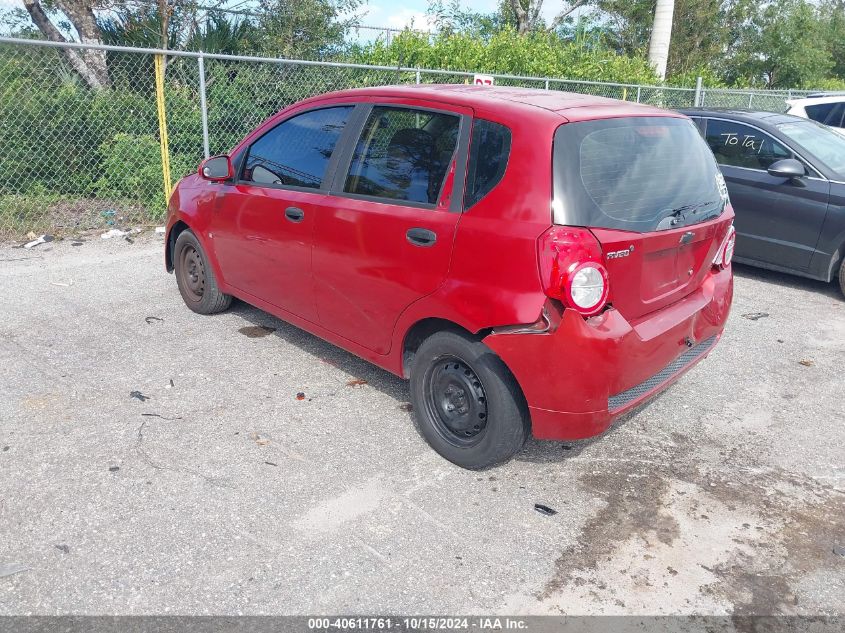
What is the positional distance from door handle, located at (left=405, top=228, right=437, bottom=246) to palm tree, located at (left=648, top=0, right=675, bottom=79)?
17.1 m

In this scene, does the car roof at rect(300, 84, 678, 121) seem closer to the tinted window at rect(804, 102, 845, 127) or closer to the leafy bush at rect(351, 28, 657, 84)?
the leafy bush at rect(351, 28, 657, 84)

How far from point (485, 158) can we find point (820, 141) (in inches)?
217

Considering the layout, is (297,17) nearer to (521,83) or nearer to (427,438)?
(521,83)

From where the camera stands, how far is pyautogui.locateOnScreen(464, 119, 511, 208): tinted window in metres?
3.11

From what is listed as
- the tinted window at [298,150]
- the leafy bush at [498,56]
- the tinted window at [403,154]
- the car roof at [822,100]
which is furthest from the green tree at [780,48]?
the tinted window at [403,154]

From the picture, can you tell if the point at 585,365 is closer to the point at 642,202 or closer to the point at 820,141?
the point at 642,202

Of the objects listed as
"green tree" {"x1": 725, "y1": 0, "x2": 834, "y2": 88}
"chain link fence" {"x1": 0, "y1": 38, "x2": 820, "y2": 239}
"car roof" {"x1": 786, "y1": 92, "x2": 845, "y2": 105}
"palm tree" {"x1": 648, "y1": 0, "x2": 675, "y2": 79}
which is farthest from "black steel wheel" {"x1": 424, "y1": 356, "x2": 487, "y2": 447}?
"green tree" {"x1": 725, "y1": 0, "x2": 834, "y2": 88}

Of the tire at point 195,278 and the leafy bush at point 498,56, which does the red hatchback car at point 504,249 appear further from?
the leafy bush at point 498,56

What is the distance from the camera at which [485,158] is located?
3176mm

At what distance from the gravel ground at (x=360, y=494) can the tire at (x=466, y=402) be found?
0.14 metres

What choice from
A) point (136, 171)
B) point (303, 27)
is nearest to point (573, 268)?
point (136, 171)

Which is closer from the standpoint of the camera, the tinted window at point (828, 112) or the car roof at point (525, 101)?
the car roof at point (525, 101)

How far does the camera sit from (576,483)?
3.40 m

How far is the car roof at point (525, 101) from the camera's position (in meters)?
3.17
